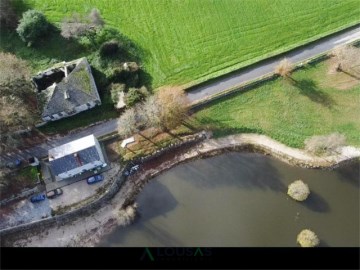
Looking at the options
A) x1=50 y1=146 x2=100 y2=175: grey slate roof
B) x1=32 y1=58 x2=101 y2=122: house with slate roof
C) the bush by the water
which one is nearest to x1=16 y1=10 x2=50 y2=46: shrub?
x1=32 y1=58 x2=101 y2=122: house with slate roof

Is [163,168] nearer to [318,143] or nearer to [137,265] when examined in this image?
[137,265]

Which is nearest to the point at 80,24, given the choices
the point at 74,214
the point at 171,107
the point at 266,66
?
the point at 171,107

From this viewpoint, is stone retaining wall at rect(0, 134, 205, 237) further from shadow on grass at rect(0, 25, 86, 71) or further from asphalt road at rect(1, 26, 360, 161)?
shadow on grass at rect(0, 25, 86, 71)

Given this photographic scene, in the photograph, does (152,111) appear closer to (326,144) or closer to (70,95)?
(70,95)

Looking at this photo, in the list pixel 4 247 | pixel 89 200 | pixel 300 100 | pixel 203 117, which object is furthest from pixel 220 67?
pixel 4 247

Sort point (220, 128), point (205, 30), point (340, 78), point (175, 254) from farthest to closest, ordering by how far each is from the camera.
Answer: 1. point (205, 30)
2. point (340, 78)
3. point (220, 128)
4. point (175, 254)

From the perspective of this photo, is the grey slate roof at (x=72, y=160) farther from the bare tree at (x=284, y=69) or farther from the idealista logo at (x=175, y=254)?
the bare tree at (x=284, y=69)
